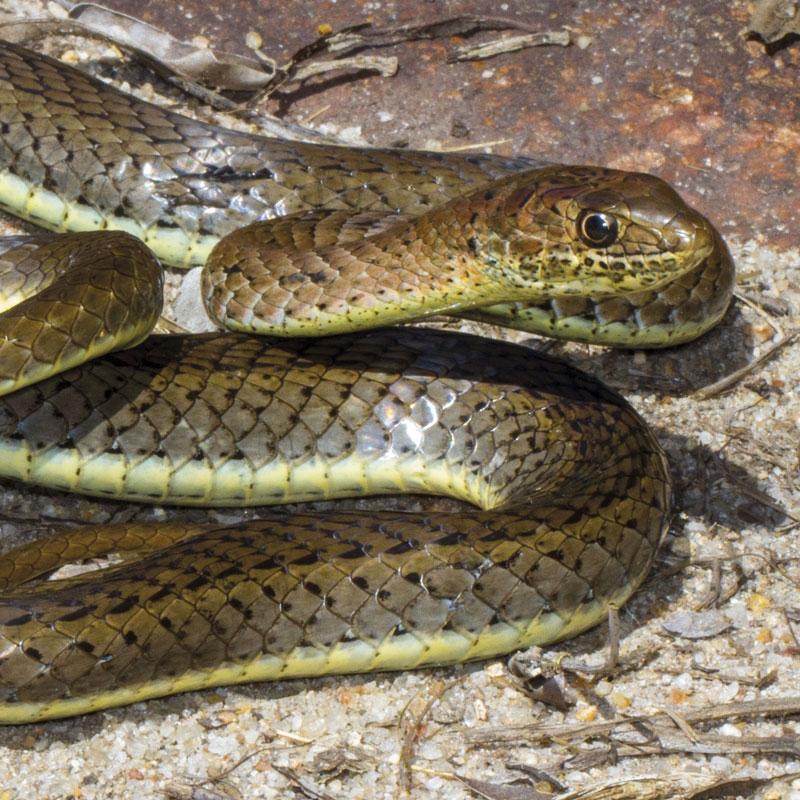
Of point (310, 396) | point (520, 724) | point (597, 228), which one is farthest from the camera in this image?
point (310, 396)

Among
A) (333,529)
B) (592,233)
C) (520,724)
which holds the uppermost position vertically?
(592,233)

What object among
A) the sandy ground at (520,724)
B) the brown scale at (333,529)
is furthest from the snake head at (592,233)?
the sandy ground at (520,724)

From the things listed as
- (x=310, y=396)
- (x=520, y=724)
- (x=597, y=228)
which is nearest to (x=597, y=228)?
(x=597, y=228)

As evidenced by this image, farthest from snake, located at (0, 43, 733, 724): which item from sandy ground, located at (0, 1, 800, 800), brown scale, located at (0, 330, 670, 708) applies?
sandy ground, located at (0, 1, 800, 800)

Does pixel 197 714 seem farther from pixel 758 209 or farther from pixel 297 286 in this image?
pixel 758 209

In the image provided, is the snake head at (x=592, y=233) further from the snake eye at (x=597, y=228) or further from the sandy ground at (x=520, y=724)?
the sandy ground at (x=520, y=724)

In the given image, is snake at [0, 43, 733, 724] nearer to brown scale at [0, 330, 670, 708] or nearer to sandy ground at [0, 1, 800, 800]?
brown scale at [0, 330, 670, 708]

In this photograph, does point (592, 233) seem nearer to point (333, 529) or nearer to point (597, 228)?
point (597, 228)
